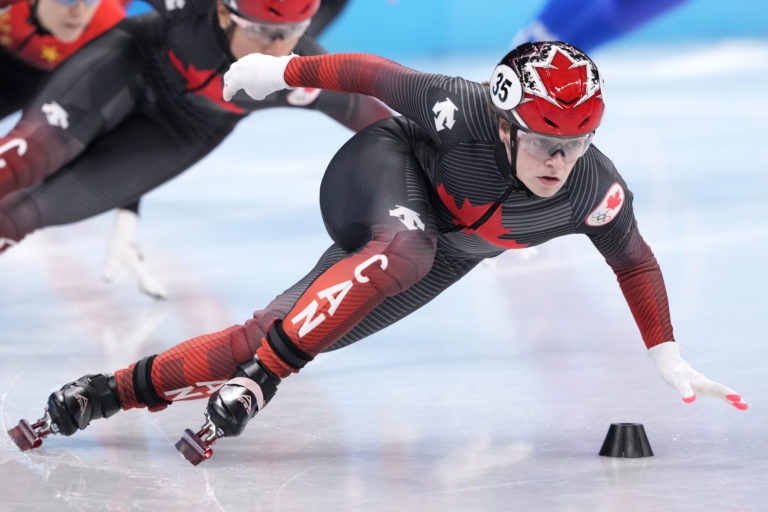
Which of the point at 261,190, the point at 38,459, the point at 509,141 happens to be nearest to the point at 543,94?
the point at 509,141

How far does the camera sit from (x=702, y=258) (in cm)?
680

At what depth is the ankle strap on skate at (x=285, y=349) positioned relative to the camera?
3609 millimetres

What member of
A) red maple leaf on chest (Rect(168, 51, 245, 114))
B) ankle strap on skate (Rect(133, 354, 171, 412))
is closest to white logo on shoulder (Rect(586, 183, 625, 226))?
ankle strap on skate (Rect(133, 354, 171, 412))

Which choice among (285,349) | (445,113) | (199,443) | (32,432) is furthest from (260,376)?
(445,113)

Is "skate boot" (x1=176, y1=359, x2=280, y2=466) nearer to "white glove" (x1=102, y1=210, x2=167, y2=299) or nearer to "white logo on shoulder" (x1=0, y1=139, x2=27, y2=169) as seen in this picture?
"white logo on shoulder" (x1=0, y1=139, x2=27, y2=169)

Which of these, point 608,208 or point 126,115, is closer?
point 608,208

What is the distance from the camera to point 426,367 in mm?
5055

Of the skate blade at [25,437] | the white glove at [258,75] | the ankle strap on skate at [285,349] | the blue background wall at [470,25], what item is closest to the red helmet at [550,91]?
the white glove at [258,75]

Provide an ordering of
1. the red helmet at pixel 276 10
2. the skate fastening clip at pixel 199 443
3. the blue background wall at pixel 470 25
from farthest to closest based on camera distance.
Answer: the blue background wall at pixel 470 25
the red helmet at pixel 276 10
the skate fastening clip at pixel 199 443

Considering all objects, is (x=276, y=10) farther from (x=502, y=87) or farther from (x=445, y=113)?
(x=502, y=87)

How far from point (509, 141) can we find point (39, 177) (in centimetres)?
225

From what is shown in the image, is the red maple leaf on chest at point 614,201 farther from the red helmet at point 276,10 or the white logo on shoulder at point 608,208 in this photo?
the red helmet at point 276,10

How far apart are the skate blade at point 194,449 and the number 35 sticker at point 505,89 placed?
1227 millimetres

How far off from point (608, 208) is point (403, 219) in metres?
0.58
